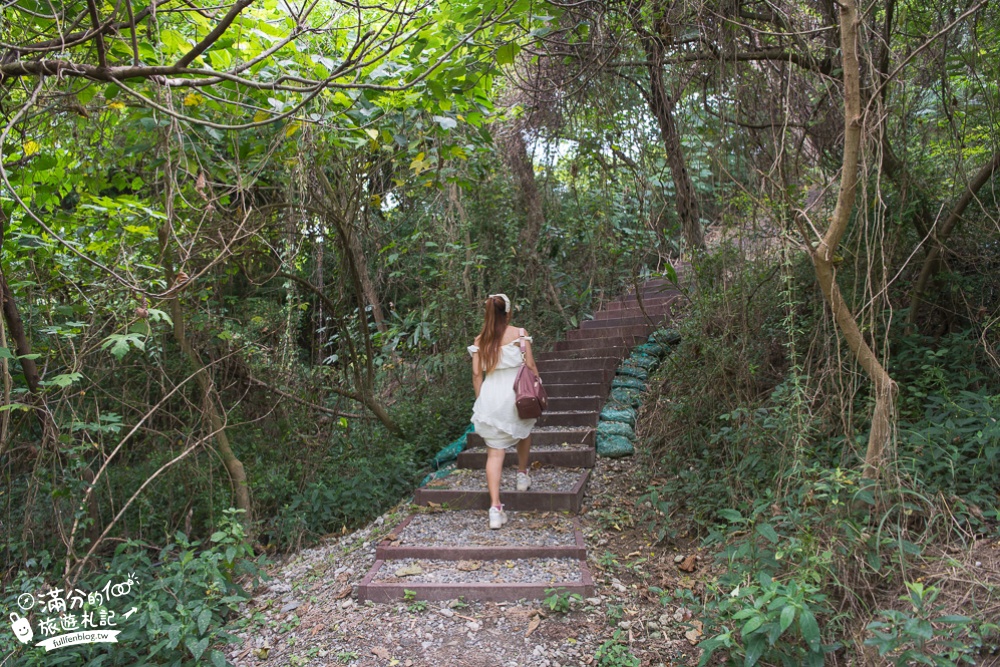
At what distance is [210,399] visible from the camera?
508cm

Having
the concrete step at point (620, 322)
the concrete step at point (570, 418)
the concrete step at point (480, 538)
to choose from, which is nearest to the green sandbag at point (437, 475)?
the concrete step at point (480, 538)

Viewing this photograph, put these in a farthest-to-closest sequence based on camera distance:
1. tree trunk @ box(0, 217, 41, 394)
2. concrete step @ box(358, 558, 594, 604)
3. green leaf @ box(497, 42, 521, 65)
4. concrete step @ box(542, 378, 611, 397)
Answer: concrete step @ box(542, 378, 611, 397)
tree trunk @ box(0, 217, 41, 394)
green leaf @ box(497, 42, 521, 65)
concrete step @ box(358, 558, 594, 604)

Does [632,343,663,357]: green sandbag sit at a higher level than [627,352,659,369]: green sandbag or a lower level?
higher

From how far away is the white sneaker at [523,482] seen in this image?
16.2ft

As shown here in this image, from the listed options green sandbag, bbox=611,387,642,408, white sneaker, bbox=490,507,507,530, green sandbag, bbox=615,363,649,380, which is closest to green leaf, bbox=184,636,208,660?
white sneaker, bbox=490,507,507,530

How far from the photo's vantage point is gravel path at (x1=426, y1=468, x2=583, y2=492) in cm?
511

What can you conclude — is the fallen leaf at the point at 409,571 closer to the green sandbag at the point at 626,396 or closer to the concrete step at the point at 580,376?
the green sandbag at the point at 626,396

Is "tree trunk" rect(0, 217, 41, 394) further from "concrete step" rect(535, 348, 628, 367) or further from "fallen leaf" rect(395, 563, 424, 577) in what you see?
"concrete step" rect(535, 348, 628, 367)

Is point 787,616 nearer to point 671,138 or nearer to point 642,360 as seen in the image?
point 671,138

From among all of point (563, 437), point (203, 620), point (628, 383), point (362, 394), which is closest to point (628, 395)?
point (628, 383)

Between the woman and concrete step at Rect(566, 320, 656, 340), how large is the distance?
3.23 m

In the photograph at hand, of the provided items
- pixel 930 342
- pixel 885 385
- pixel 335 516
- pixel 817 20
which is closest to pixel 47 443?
pixel 335 516

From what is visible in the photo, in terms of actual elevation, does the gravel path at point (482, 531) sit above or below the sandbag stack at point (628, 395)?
below

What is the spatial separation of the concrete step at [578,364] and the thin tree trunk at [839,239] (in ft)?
12.7
